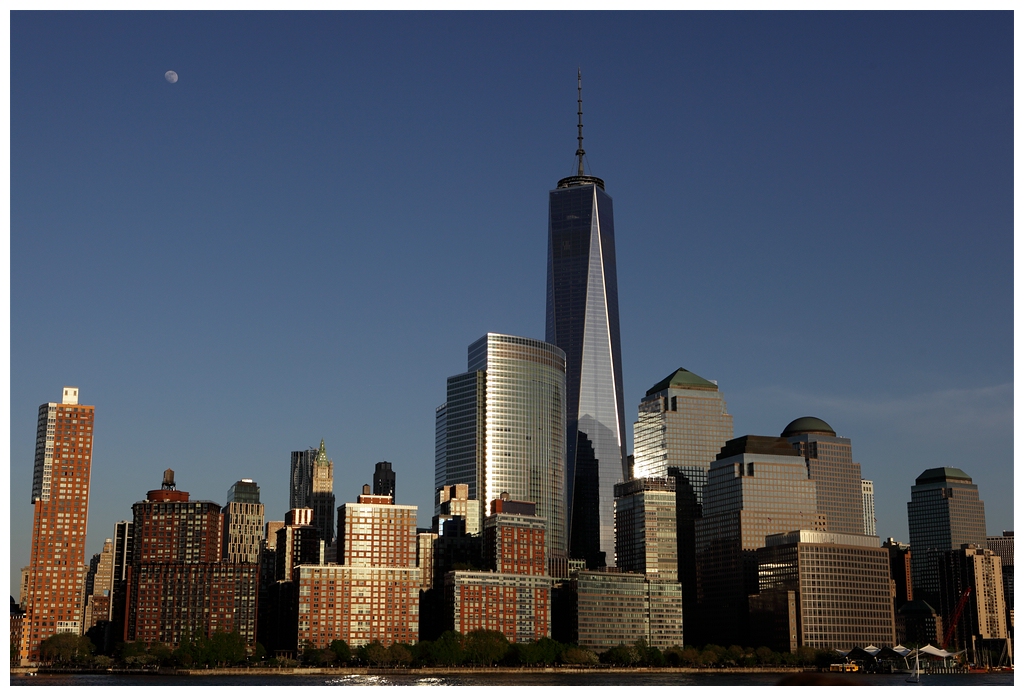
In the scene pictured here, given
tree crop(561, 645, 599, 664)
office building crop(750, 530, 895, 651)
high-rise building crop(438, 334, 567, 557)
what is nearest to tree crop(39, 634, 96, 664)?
tree crop(561, 645, 599, 664)

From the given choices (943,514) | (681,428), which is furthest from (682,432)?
(943,514)

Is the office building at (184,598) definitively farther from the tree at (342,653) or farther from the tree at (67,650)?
the tree at (342,653)

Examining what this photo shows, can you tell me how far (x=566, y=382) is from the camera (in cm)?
12950

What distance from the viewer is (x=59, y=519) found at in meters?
96.4

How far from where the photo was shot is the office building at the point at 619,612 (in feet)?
302

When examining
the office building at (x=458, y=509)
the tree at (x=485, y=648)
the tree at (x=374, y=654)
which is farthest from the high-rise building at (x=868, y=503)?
the tree at (x=374, y=654)

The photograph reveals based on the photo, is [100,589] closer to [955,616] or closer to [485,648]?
[485,648]

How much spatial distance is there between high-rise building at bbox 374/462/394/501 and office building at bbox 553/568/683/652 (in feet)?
101

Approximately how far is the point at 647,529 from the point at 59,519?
48153 mm

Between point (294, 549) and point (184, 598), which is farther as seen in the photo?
point (294, 549)

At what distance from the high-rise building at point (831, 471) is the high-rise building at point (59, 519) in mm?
63291

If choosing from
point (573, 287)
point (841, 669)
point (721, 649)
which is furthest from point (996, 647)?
point (573, 287)

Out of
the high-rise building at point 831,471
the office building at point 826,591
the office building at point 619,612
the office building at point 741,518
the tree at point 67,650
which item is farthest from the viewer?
the high-rise building at point 831,471

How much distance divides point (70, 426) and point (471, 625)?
36.5 meters
